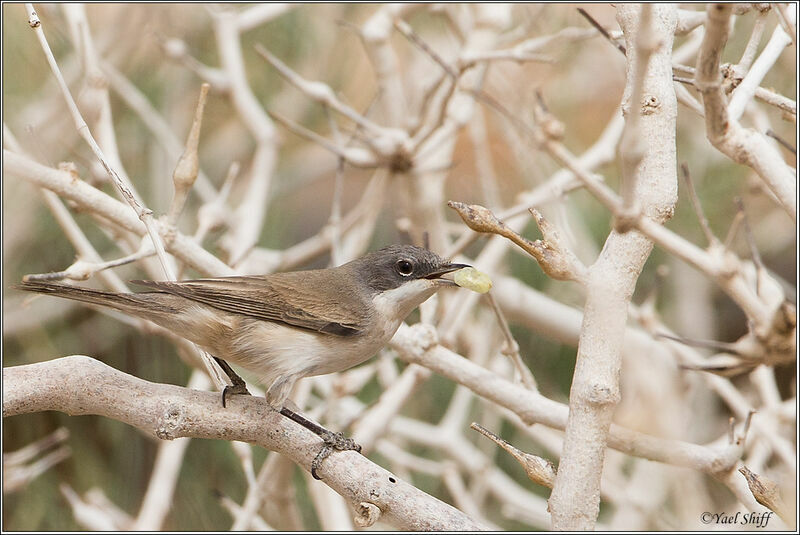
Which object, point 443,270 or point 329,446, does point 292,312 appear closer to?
point 443,270

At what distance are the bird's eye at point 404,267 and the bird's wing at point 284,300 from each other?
19cm

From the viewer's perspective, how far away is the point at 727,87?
1990 millimetres

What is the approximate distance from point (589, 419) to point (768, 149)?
0.78m

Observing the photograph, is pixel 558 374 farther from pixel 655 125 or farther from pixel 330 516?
pixel 655 125

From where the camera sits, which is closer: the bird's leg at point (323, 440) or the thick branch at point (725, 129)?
the thick branch at point (725, 129)

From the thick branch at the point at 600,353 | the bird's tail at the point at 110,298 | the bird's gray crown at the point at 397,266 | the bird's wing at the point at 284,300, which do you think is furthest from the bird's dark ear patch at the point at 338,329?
the thick branch at the point at 600,353

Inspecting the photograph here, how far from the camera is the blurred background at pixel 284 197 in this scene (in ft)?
13.9

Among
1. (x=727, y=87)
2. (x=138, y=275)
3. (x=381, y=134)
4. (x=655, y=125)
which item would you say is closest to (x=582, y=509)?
(x=655, y=125)

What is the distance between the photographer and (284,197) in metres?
5.61

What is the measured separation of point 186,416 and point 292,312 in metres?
0.73

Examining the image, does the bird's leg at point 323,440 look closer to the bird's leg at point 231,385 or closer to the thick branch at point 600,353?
the bird's leg at point 231,385

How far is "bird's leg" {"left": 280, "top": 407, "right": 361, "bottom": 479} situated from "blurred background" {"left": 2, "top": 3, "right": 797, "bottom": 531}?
1298 mm

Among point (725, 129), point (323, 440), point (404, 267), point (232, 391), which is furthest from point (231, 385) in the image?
point (725, 129)

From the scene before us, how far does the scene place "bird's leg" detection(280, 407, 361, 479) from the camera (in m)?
2.03
